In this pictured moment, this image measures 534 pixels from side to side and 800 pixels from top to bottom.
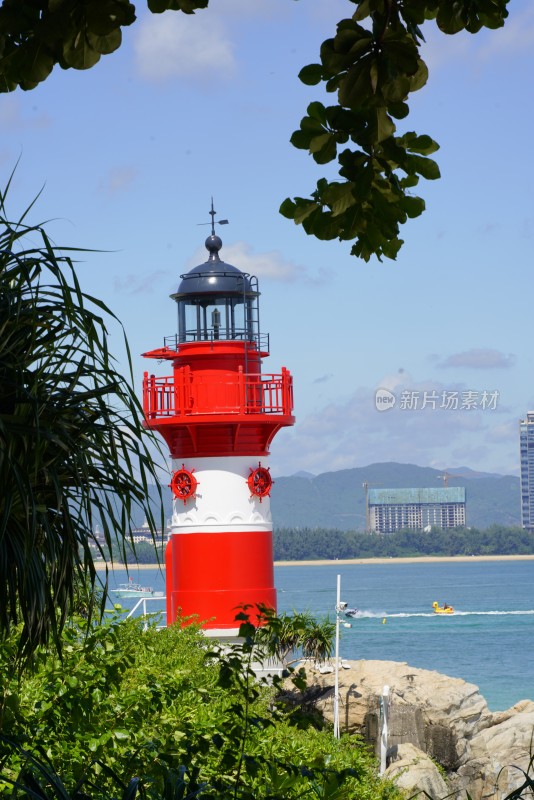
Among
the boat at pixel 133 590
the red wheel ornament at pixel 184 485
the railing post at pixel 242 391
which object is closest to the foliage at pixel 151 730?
the boat at pixel 133 590

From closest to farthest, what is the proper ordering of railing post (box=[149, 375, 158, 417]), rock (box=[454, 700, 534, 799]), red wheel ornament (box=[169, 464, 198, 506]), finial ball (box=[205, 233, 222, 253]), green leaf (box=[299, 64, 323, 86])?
green leaf (box=[299, 64, 323, 86]) < red wheel ornament (box=[169, 464, 198, 506]) < railing post (box=[149, 375, 158, 417]) < finial ball (box=[205, 233, 222, 253]) < rock (box=[454, 700, 534, 799])

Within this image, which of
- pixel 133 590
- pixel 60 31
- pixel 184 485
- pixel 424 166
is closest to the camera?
pixel 60 31

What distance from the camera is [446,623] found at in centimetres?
8281

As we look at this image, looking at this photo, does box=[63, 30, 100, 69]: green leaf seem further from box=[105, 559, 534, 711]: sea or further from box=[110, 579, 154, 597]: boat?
box=[105, 559, 534, 711]: sea

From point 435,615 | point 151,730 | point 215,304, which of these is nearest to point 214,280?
point 215,304

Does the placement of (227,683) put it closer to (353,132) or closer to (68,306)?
(68,306)

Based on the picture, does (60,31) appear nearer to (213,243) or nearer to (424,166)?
(424,166)

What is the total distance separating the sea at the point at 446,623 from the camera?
59572mm

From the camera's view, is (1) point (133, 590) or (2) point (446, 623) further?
(2) point (446, 623)

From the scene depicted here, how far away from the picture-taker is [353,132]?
3521 millimetres

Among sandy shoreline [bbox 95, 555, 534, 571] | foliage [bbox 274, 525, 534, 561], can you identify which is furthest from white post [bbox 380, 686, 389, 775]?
sandy shoreline [bbox 95, 555, 534, 571]

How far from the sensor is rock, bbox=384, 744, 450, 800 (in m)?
16.4

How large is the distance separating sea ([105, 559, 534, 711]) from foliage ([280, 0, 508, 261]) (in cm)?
1916

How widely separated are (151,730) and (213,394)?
999 centimetres
